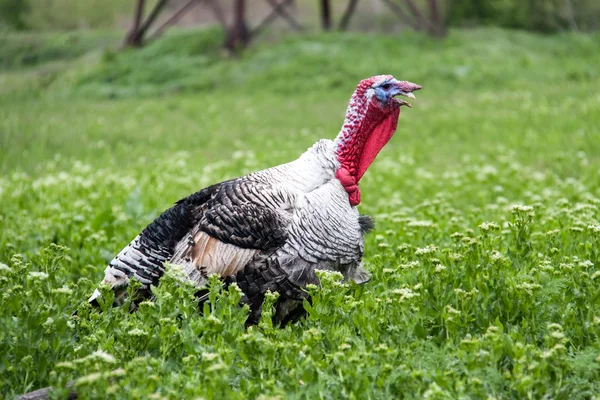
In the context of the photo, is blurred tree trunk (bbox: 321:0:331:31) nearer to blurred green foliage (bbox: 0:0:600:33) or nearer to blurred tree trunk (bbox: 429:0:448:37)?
blurred green foliage (bbox: 0:0:600:33)

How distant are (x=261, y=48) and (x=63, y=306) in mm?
15796

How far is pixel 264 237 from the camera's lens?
4.09 m

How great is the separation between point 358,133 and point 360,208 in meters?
3.41

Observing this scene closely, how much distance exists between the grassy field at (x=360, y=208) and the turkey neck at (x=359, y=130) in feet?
2.10

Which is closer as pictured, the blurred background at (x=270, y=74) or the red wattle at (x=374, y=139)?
the red wattle at (x=374, y=139)

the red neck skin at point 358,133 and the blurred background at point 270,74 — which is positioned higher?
the red neck skin at point 358,133

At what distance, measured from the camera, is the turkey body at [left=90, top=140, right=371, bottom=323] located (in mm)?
4078

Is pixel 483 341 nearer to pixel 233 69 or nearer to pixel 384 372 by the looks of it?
pixel 384 372

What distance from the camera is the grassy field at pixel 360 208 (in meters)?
3.33

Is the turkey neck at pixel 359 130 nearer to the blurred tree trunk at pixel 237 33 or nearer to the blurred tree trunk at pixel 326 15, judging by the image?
the blurred tree trunk at pixel 237 33

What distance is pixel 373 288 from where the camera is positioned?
4523 mm

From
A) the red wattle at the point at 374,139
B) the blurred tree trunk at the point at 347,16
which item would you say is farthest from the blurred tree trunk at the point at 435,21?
the red wattle at the point at 374,139

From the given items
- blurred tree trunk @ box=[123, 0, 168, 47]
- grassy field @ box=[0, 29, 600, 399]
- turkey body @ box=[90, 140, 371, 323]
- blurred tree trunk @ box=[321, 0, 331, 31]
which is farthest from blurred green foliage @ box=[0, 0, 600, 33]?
turkey body @ box=[90, 140, 371, 323]

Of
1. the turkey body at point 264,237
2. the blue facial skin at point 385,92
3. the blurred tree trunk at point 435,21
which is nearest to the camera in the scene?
the turkey body at point 264,237
